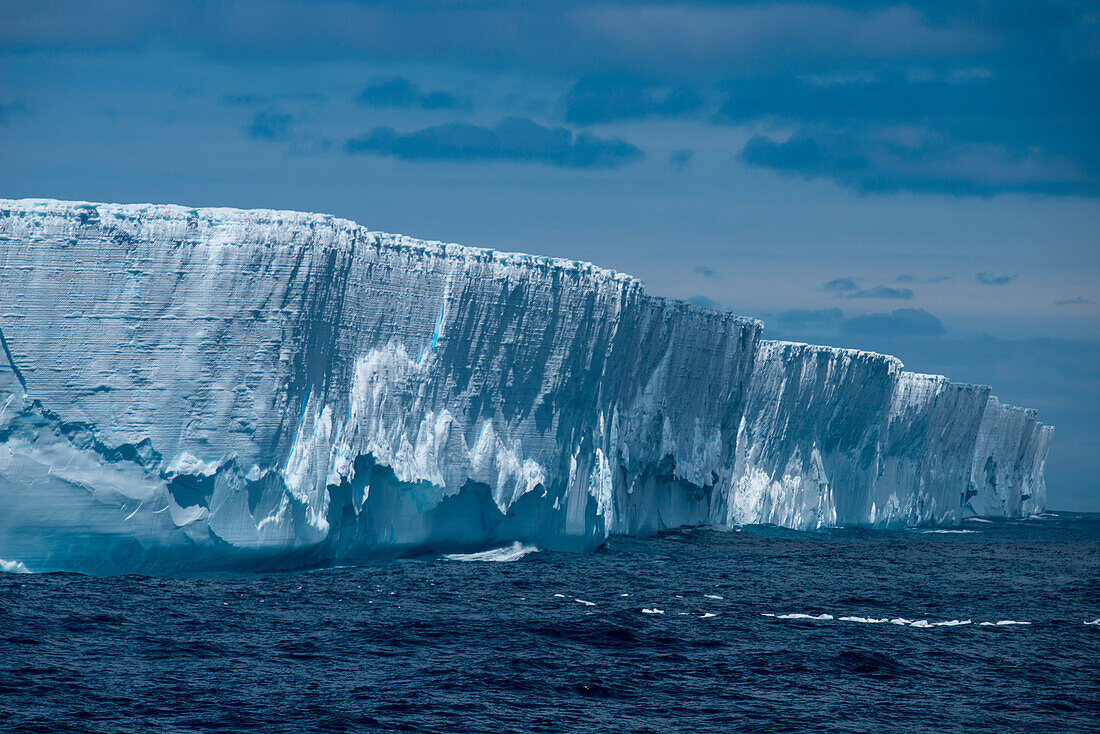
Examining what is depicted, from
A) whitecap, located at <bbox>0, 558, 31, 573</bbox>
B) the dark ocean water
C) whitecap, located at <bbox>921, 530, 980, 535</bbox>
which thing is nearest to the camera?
the dark ocean water

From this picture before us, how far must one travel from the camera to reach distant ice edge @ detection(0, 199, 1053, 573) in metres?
14.2

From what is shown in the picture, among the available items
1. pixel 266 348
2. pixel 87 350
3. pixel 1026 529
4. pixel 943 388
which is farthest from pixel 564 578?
pixel 1026 529

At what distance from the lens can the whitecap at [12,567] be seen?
14.2 meters

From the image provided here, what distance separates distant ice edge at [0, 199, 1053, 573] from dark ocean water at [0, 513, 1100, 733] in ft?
2.77

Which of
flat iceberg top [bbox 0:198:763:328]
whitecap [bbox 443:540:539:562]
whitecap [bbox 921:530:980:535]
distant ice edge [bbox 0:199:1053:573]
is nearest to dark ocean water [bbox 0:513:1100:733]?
whitecap [bbox 443:540:539:562]

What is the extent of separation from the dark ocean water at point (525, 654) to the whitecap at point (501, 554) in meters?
0.54

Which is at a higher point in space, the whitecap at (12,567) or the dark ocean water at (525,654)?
the whitecap at (12,567)

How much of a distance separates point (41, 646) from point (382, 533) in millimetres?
6684

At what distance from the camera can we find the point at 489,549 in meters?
20.0

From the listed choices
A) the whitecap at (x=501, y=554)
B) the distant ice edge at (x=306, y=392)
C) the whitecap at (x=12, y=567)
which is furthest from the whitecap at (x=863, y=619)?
the whitecap at (x=12, y=567)

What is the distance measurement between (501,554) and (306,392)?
5.46m

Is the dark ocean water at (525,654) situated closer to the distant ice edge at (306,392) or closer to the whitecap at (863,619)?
the whitecap at (863,619)

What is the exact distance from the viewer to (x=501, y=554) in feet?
66.0

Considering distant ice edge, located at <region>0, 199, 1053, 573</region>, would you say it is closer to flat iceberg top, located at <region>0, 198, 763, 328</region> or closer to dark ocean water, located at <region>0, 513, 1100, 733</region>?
flat iceberg top, located at <region>0, 198, 763, 328</region>
